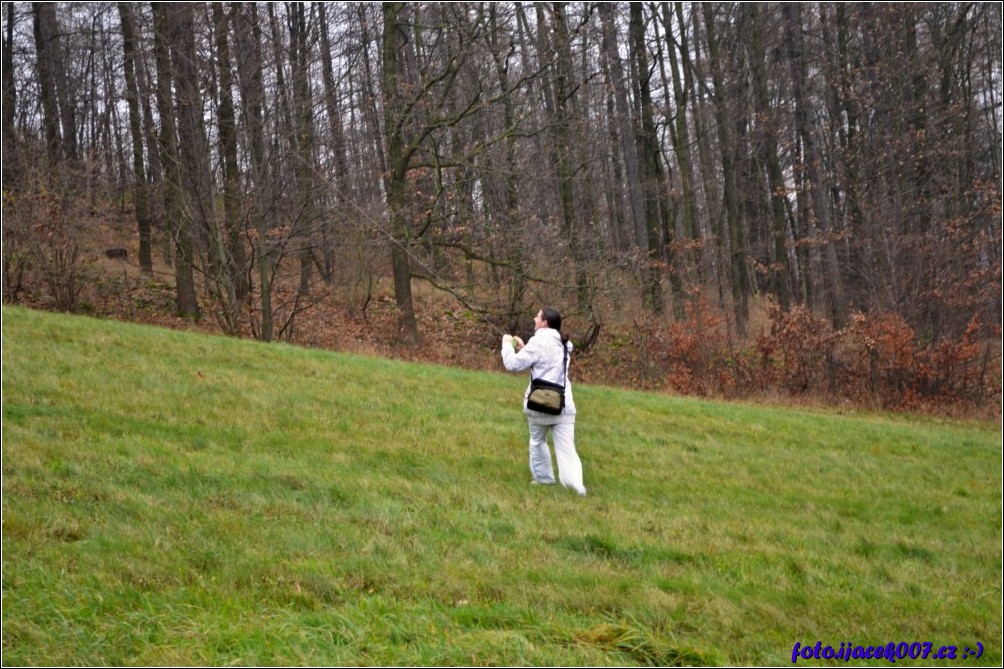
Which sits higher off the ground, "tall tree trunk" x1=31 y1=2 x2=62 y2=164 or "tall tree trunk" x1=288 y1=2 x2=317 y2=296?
"tall tree trunk" x1=31 y1=2 x2=62 y2=164

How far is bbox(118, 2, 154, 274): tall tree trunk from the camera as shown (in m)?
24.9

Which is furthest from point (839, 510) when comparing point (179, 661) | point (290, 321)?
point (290, 321)

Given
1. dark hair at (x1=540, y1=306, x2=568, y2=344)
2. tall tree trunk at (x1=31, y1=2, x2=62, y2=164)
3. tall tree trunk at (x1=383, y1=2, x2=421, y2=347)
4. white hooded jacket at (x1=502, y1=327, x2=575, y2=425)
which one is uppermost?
tall tree trunk at (x1=31, y1=2, x2=62, y2=164)

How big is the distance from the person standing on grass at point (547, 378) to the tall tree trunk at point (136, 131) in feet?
58.1

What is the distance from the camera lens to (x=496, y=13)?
25.2m

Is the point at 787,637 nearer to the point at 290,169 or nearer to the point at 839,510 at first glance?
the point at 839,510

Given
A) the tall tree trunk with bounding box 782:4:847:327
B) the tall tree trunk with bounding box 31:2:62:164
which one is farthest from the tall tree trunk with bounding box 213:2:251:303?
the tall tree trunk with bounding box 782:4:847:327

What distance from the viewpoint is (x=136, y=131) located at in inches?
1075

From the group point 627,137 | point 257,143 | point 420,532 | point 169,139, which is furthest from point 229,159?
point 627,137

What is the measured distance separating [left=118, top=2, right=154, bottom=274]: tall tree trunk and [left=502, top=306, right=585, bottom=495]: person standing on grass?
1770 centimetres

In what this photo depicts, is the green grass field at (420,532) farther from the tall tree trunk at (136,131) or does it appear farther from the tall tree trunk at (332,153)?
the tall tree trunk at (136,131)

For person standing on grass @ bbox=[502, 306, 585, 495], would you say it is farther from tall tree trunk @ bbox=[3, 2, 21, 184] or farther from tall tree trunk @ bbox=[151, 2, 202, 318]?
tall tree trunk @ bbox=[3, 2, 21, 184]

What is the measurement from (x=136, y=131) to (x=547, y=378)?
21626 mm

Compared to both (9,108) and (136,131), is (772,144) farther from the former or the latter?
(9,108)
